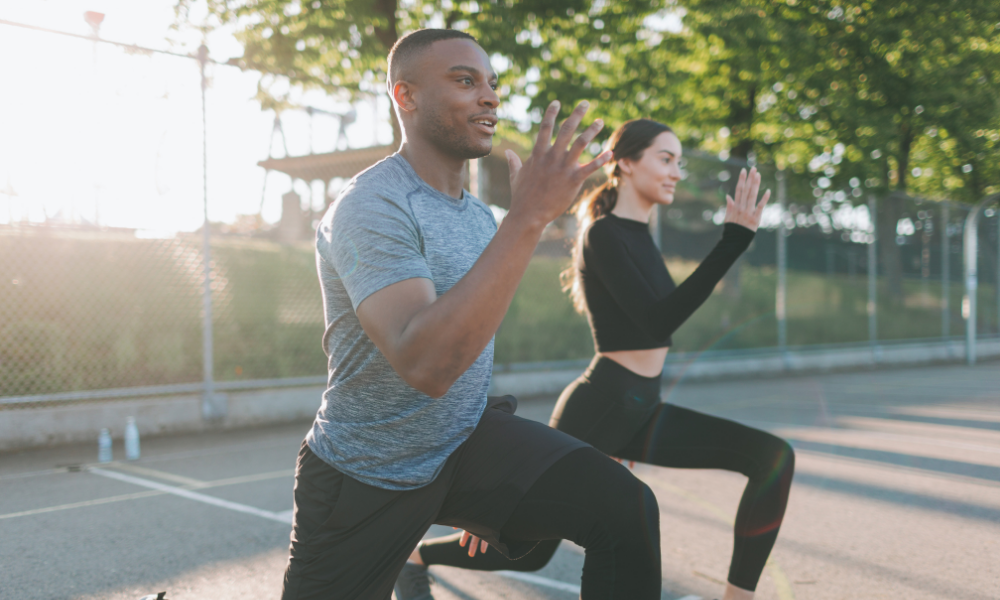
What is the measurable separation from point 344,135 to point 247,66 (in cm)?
150

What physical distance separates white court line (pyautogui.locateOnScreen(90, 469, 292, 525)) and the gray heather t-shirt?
2.95 m

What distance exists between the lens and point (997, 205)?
62.4 feet

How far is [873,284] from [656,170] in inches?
574

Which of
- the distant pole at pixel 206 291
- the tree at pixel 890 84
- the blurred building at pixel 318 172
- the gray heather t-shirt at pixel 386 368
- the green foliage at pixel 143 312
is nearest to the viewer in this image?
the gray heather t-shirt at pixel 386 368

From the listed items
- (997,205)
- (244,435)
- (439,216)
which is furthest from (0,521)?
(997,205)

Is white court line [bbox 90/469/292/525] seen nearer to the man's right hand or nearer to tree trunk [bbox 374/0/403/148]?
the man's right hand

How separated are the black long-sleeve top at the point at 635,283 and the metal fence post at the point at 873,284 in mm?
14316

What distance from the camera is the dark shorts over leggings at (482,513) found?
186cm

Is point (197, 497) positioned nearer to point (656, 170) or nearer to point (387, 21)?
point (656, 170)

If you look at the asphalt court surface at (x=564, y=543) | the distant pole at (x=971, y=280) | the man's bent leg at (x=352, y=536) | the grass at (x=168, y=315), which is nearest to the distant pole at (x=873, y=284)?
the distant pole at (x=971, y=280)

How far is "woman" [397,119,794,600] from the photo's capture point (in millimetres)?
2783

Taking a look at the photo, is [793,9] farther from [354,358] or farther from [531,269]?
[354,358]

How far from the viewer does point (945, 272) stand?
17.9 m

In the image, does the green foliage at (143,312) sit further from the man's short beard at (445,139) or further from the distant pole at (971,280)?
the distant pole at (971,280)
